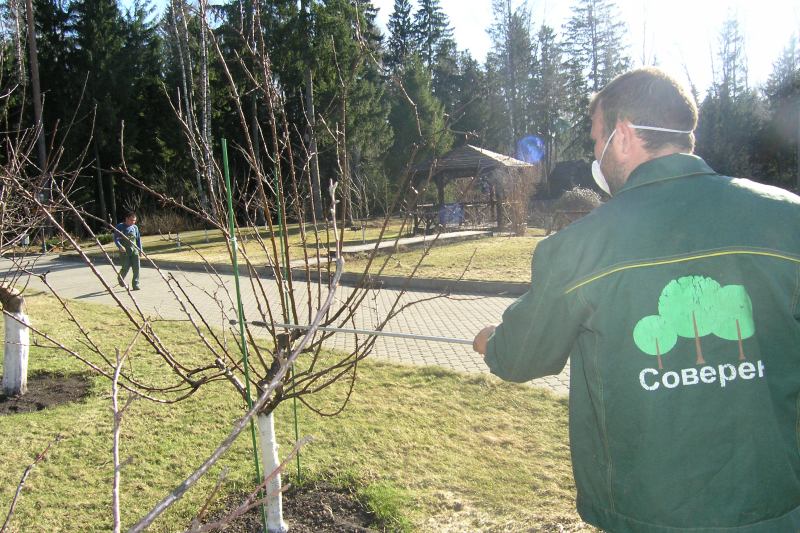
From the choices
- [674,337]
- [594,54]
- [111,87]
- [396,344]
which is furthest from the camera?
[594,54]

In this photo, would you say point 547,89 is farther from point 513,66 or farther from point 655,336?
point 655,336

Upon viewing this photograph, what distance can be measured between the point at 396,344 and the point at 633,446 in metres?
5.73

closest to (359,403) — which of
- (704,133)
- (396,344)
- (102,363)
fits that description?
(396,344)

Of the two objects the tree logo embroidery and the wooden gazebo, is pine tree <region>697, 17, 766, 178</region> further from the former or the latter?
the tree logo embroidery

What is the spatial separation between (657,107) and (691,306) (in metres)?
0.58

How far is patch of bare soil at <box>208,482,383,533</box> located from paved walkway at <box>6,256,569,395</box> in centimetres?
106

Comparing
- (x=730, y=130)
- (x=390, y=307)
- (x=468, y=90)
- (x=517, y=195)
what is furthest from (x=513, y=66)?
(x=390, y=307)

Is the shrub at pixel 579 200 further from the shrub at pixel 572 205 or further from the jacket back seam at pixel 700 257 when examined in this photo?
the jacket back seam at pixel 700 257

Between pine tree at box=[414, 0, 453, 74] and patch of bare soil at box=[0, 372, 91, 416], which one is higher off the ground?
pine tree at box=[414, 0, 453, 74]

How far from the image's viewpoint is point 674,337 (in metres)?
1.50

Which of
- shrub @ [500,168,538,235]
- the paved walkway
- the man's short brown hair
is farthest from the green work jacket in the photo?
shrub @ [500,168,538,235]

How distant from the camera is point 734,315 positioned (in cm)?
149

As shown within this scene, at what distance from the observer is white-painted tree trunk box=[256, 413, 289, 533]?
289cm

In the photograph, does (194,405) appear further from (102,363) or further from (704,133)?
(704,133)
